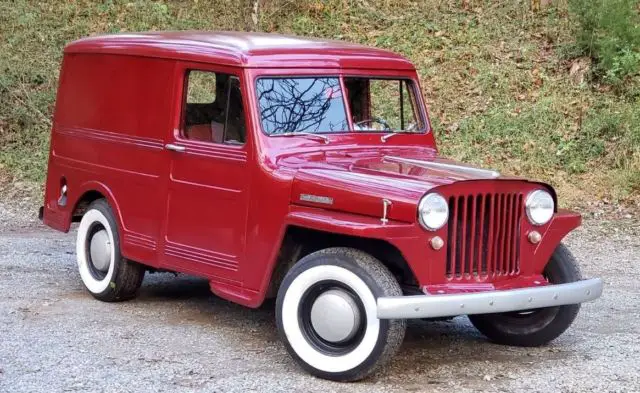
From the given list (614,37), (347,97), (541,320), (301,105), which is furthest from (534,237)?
(614,37)

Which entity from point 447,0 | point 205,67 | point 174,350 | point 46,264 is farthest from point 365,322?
point 447,0

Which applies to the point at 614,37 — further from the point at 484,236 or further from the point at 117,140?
the point at 484,236

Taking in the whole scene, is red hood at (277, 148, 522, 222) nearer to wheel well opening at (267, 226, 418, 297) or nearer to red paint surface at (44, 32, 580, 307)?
red paint surface at (44, 32, 580, 307)

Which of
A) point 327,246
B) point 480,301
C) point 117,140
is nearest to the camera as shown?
point 480,301

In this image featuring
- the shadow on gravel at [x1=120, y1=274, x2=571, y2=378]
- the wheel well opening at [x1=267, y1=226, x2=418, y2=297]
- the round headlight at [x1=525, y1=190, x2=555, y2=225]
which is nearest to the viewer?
the wheel well opening at [x1=267, y1=226, x2=418, y2=297]

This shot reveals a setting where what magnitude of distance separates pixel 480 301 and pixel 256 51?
2.36 meters

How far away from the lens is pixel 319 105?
6699mm

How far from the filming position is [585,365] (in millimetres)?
6094

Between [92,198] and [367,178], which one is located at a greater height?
[367,178]

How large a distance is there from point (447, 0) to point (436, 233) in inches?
463

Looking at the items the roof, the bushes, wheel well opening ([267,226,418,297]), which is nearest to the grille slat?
wheel well opening ([267,226,418,297])

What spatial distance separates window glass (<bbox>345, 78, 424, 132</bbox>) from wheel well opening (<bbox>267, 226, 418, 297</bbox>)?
3.14 ft

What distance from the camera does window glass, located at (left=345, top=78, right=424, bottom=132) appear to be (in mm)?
6855

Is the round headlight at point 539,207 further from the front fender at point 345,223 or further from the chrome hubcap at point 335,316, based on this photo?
the chrome hubcap at point 335,316
